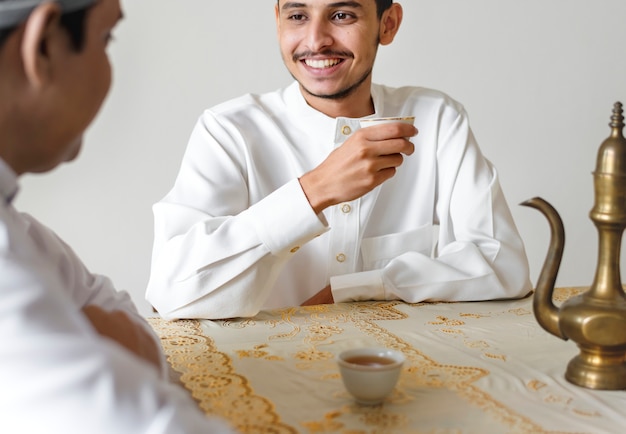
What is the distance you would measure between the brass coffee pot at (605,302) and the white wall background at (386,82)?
9.04 feet

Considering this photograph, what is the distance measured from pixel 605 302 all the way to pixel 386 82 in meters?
2.84

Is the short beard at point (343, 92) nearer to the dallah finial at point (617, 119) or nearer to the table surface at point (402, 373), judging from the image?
the table surface at point (402, 373)

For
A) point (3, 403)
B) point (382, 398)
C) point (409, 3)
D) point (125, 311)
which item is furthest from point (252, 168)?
point (409, 3)

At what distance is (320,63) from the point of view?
2.29 m

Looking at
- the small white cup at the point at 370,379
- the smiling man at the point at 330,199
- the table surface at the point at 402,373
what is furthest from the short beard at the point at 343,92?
the small white cup at the point at 370,379

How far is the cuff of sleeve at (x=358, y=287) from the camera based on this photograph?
1935 millimetres

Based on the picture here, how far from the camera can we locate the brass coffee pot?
4.02 ft

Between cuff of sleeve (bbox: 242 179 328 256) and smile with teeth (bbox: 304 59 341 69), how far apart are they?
0.55 meters

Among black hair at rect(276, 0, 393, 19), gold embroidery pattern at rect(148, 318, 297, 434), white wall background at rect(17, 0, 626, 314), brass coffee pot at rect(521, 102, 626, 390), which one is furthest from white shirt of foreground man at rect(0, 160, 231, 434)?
white wall background at rect(17, 0, 626, 314)

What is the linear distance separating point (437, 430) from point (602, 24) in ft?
11.2

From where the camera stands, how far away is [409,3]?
3.84 metres

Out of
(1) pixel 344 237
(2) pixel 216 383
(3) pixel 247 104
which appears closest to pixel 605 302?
(2) pixel 216 383

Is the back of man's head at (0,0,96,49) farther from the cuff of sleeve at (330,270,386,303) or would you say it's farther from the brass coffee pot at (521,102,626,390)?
the cuff of sleeve at (330,270,386,303)

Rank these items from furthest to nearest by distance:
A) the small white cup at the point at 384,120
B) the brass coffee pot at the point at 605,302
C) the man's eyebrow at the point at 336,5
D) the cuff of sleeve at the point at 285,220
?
the man's eyebrow at the point at 336,5
the cuff of sleeve at the point at 285,220
the small white cup at the point at 384,120
the brass coffee pot at the point at 605,302
